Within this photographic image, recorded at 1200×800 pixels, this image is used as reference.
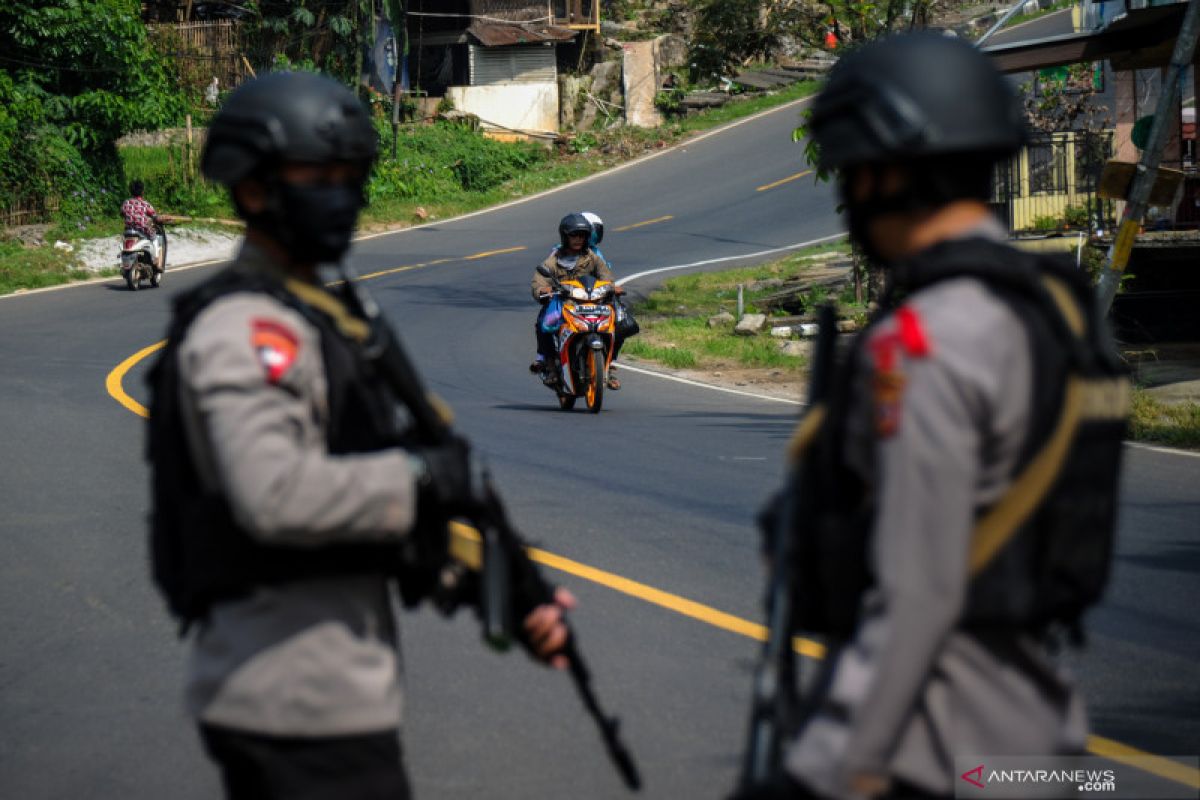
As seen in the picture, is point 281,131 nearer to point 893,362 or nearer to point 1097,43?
point 893,362

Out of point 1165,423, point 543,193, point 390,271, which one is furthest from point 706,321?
point 543,193

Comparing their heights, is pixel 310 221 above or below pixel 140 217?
below

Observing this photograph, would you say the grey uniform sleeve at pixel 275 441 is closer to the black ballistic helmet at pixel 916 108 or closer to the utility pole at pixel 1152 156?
the black ballistic helmet at pixel 916 108

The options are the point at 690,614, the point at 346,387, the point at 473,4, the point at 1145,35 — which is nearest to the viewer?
the point at 346,387

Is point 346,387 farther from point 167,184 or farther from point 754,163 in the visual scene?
point 754,163

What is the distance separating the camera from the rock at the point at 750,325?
21297 millimetres

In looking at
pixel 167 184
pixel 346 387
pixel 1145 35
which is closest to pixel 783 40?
pixel 167 184

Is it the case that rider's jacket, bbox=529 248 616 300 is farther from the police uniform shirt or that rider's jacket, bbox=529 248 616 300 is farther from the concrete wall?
the concrete wall

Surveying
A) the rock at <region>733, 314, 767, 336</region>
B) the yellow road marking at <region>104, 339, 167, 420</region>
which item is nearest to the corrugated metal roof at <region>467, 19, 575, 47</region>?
the rock at <region>733, 314, 767, 336</region>

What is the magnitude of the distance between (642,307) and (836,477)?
22300 mm

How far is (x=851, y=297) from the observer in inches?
926

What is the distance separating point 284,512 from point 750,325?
62.3 feet

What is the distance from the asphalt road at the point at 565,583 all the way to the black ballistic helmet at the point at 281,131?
9.09 feet

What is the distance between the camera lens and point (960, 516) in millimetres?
2262
